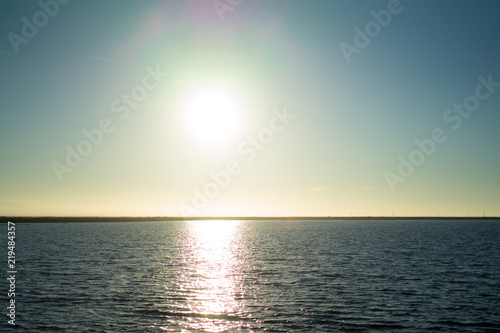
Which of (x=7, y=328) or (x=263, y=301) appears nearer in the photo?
(x=7, y=328)

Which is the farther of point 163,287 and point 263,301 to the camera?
point 163,287

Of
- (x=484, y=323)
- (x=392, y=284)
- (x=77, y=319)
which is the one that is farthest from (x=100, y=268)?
(x=484, y=323)

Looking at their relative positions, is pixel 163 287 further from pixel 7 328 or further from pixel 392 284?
pixel 392 284

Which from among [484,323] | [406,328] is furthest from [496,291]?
[406,328]

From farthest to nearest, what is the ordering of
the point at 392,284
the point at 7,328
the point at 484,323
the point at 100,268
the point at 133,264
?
1. the point at 133,264
2. the point at 100,268
3. the point at 392,284
4. the point at 484,323
5. the point at 7,328

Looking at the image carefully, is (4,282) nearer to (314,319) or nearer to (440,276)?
(314,319)

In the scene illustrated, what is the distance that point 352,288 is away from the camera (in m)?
48.0

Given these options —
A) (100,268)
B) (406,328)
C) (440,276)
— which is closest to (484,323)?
(406,328)

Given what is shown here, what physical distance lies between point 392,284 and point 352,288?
21.6 ft

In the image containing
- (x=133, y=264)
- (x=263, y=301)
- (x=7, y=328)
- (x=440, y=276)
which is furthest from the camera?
(x=133, y=264)

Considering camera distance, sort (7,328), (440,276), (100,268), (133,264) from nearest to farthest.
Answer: (7,328) → (440,276) → (100,268) → (133,264)

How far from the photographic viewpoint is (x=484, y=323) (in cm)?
3359

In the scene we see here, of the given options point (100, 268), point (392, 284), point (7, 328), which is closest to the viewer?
point (7, 328)

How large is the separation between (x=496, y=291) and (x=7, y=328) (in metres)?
50.5
